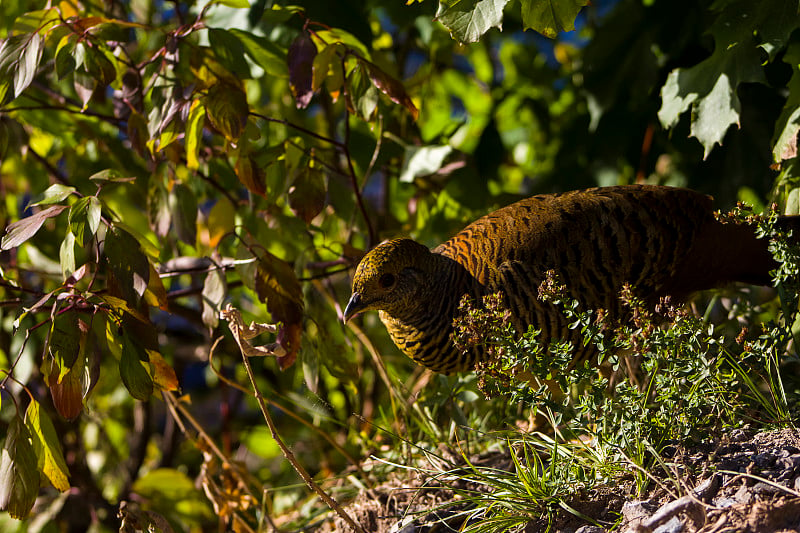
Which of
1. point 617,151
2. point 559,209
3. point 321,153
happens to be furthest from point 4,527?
point 617,151

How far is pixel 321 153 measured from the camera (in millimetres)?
2041

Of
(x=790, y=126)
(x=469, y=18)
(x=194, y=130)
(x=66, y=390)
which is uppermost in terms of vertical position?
(x=469, y=18)

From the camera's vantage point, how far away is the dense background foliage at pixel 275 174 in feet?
4.51

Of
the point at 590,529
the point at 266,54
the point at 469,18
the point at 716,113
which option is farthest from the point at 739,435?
the point at 266,54

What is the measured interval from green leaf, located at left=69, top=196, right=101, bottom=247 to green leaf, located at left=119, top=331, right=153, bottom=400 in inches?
7.1

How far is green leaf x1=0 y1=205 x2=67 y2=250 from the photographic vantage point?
4.30 feet

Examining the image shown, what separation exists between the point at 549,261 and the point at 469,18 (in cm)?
48

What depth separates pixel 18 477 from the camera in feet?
4.16

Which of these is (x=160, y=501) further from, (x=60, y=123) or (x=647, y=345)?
(x=647, y=345)

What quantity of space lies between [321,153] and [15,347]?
1.02m

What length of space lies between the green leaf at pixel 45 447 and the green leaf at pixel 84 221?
0.29m

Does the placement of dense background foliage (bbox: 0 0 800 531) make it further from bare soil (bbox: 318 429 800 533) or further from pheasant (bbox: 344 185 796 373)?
bare soil (bbox: 318 429 800 533)

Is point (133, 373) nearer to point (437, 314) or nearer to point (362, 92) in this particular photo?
point (437, 314)

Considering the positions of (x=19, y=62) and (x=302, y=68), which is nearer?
(x=19, y=62)
